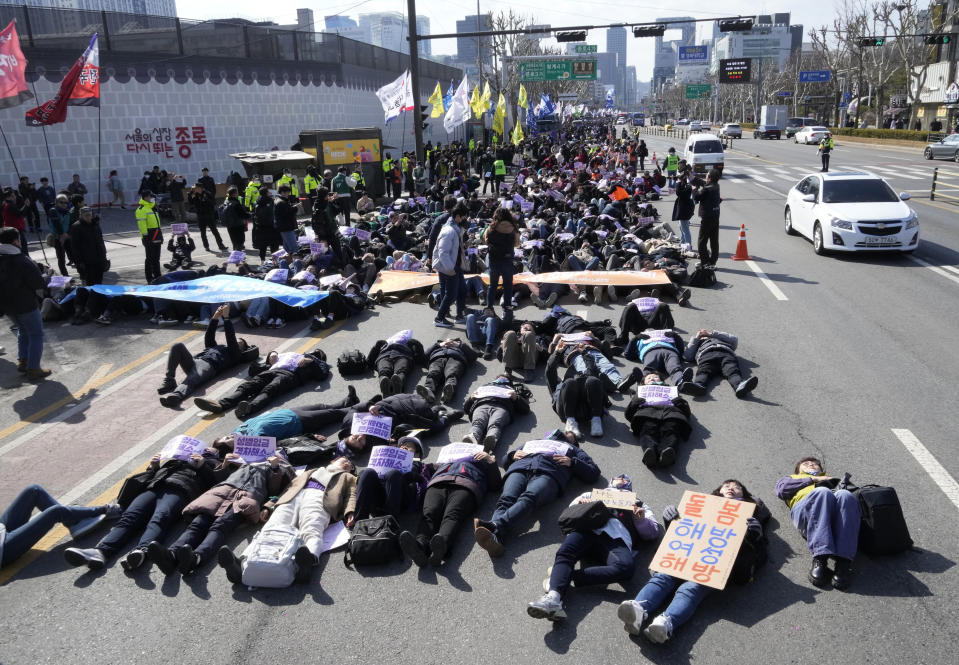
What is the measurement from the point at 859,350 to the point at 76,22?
26.9 m

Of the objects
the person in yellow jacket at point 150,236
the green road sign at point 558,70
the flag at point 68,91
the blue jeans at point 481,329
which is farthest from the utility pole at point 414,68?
the green road sign at point 558,70

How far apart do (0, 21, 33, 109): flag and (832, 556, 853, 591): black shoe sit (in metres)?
18.0

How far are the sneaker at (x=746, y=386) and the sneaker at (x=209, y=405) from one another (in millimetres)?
5907

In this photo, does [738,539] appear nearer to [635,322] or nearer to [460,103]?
[635,322]

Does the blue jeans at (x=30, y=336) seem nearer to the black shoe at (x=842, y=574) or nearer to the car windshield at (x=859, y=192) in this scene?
the black shoe at (x=842, y=574)

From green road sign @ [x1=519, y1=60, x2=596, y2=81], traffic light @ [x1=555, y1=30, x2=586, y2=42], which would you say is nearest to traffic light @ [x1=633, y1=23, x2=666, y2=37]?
traffic light @ [x1=555, y1=30, x2=586, y2=42]

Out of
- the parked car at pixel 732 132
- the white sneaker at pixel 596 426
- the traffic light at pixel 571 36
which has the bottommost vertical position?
the white sneaker at pixel 596 426

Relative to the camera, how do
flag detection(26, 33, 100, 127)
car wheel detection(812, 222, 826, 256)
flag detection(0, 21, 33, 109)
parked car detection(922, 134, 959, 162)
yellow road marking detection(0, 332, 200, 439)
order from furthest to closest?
parked car detection(922, 134, 959, 162)
flag detection(26, 33, 100, 127)
car wheel detection(812, 222, 826, 256)
flag detection(0, 21, 33, 109)
yellow road marking detection(0, 332, 200, 439)

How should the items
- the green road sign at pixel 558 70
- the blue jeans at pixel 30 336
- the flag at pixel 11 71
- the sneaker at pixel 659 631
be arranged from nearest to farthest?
the sneaker at pixel 659 631 < the blue jeans at pixel 30 336 < the flag at pixel 11 71 < the green road sign at pixel 558 70

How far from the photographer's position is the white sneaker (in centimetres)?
738

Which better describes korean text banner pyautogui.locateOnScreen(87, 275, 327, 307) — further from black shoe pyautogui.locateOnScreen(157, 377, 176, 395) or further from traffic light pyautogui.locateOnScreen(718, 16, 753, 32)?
traffic light pyautogui.locateOnScreen(718, 16, 753, 32)

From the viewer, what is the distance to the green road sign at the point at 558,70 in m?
57.3

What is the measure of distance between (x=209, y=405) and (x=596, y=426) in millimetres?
4310

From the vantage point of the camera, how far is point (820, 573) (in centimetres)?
496
